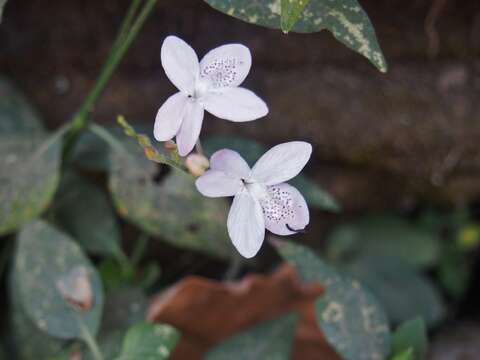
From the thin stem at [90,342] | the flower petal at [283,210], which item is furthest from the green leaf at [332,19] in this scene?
the thin stem at [90,342]

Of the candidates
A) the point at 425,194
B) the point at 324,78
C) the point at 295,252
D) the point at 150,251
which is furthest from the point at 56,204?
the point at 425,194

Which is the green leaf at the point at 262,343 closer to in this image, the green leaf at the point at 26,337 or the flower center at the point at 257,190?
the green leaf at the point at 26,337

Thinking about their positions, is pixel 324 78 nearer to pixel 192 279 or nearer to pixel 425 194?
pixel 425 194

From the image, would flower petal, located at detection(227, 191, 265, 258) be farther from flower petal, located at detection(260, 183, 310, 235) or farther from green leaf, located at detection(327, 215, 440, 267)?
green leaf, located at detection(327, 215, 440, 267)

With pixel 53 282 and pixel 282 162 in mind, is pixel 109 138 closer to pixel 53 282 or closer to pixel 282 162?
pixel 53 282

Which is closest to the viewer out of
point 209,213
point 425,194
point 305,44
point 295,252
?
point 295,252

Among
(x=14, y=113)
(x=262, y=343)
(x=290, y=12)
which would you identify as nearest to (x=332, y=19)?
(x=290, y=12)

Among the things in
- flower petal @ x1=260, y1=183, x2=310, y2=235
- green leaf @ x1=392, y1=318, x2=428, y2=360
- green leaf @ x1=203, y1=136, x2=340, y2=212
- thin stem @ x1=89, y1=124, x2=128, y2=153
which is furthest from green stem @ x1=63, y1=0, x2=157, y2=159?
green leaf @ x1=392, y1=318, x2=428, y2=360
